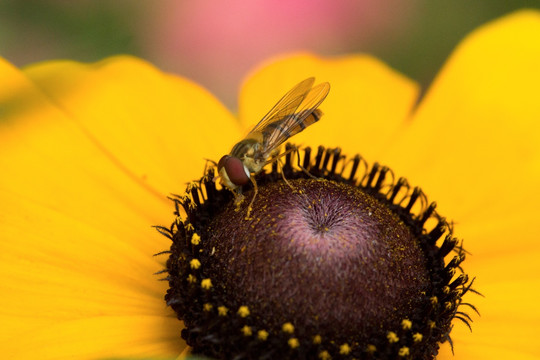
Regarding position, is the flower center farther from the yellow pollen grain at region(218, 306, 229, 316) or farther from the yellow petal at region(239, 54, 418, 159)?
the yellow petal at region(239, 54, 418, 159)

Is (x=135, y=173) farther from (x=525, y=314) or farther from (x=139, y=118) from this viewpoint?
(x=525, y=314)

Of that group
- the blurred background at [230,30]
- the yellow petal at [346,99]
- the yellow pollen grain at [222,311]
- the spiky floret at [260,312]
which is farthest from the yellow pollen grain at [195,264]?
the blurred background at [230,30]

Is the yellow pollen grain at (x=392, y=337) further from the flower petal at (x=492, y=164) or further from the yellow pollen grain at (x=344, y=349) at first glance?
the flower petal at (x=492, y=164)

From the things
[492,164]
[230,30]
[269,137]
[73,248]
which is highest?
[230,30]

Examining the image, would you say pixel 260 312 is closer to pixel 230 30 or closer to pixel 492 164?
pixel 492 164

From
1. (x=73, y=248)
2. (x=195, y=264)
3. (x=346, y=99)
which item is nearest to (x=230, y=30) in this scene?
(x=346, y=99)

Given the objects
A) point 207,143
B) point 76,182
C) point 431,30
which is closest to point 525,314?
point 207,143
